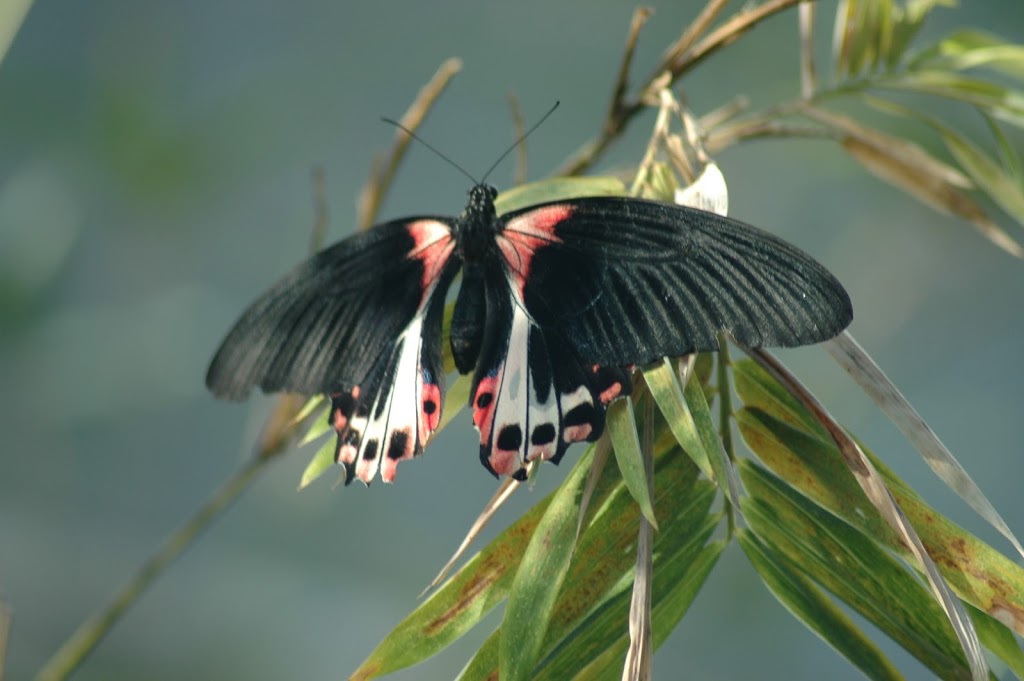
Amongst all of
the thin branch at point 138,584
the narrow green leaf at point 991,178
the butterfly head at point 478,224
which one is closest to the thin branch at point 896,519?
the butterfly head at point 478,224

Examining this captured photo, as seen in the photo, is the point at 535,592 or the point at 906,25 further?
the point at 906,25

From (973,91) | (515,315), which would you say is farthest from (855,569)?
(973,91)

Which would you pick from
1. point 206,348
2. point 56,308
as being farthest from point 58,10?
point 206,348

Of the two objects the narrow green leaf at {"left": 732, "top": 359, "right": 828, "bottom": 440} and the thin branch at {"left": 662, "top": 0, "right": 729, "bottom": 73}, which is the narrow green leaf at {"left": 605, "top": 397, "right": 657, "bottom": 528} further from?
the thin branch at {"left": 662, "top": 0, "right": 729, "bottom": 73}

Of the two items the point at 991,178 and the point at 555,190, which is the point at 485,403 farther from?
the point at 991,178

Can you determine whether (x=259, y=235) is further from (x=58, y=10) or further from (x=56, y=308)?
(x=58, y=10)

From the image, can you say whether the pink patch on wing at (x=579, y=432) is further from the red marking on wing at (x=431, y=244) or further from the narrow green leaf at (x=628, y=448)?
the red marking on wing at (x=431, y=244)
